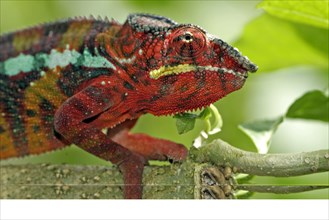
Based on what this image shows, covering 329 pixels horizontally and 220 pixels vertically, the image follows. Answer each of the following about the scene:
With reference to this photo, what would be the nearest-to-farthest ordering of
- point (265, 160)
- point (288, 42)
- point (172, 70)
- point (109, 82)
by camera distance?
1. point (265, 160)
2. point (172, 70)
3. point (109, 82)
4. point (288, 42)

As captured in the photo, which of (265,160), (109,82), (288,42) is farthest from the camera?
(288,42)

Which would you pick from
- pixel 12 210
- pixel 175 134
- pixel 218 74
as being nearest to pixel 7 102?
pixel 12 210

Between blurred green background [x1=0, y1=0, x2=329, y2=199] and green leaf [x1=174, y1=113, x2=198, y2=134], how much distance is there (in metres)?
0.03

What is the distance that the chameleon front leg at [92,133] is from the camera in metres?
1.33

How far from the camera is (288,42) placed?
1.55 meters

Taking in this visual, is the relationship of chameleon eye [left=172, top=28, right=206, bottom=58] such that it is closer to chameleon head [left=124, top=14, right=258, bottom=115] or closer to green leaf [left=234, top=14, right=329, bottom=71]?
chameleon head [left=124, top=14, right=258, bottom=115]

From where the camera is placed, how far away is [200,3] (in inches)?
57.0

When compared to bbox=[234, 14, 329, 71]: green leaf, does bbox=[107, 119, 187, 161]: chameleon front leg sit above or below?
below

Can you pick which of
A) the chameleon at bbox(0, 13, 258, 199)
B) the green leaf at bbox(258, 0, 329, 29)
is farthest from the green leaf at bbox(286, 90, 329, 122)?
the chameleon at bbox(0, 13, 258, 199)

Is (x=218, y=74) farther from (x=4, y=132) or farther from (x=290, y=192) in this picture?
(x=4, y=132)

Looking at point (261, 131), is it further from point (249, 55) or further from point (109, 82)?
point (109, 82)

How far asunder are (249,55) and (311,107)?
21 centimetres

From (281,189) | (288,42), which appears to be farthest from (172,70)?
(288,42)

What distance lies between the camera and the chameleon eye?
1209mm
